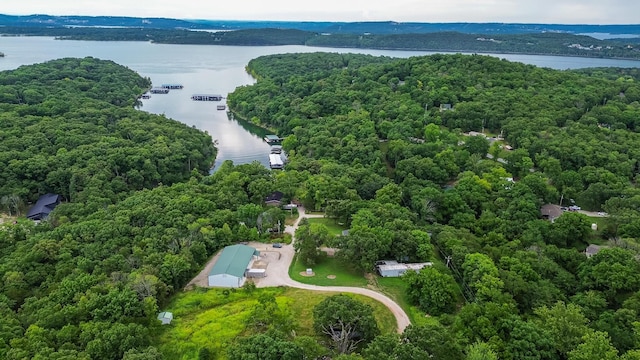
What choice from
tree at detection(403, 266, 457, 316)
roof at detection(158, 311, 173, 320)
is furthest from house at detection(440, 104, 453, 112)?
roof at detection(158, 311, 173, 320)

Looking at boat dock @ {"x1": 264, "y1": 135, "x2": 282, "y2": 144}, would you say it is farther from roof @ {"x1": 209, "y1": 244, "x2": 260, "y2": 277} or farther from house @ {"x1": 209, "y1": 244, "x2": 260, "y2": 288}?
house @ {"x1": 209, "y1": 244, "x2": 260, "y2": 288}

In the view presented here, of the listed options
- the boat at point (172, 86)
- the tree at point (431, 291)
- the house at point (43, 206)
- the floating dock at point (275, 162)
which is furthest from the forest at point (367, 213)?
the boat at point (172, 86)

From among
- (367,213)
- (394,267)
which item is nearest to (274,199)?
Result: (367,213)

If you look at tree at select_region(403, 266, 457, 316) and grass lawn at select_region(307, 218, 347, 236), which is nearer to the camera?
tree at select_region(403, 266, 457, 316)

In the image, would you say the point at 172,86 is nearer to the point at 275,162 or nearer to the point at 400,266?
the point at 275,162

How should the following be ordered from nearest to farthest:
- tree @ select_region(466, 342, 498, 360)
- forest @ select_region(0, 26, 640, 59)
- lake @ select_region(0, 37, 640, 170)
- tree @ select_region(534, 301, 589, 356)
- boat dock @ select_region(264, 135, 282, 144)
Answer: tree @ select_region(466, 342, 498, 360), tree @ select_region(534, 301, 589, 356), boat dock @ select_region(264, 135, 282, 144), lake @ select_region(0, 37, 640, 170), forest @ select_region(0, 26, 640, 59)

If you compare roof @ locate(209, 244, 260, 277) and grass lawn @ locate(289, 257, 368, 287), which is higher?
roof @ locate(209, 244, 260, 277)
